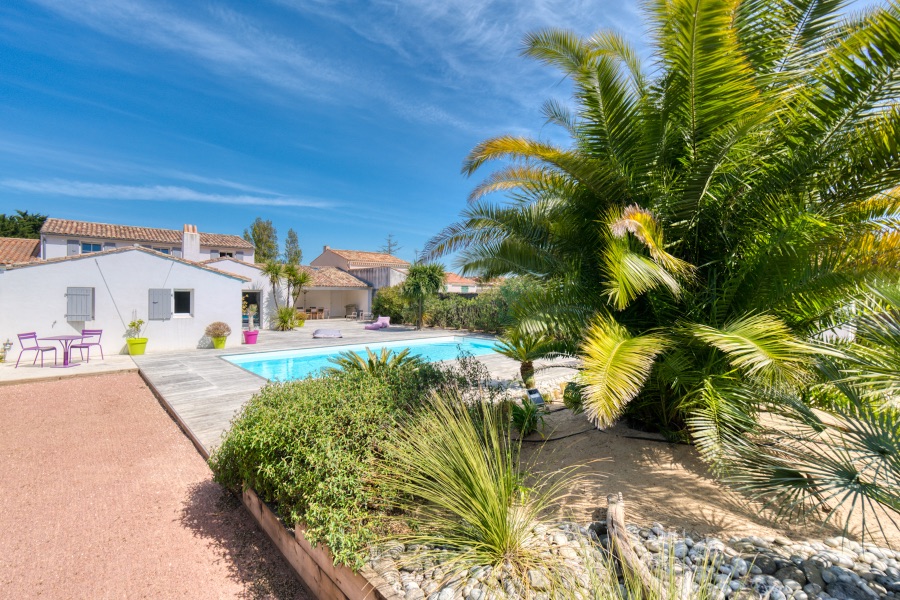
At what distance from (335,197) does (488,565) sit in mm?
46988

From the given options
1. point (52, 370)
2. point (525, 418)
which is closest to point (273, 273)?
point (52, 370)

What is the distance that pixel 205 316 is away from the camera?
16719 mm

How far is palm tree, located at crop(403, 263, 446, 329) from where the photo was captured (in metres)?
25.6

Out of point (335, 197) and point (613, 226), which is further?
point (335, 197)

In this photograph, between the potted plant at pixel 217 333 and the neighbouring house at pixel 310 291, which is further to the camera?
the neighbouring house at pixel 310 291

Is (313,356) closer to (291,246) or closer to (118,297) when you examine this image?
(118,297)

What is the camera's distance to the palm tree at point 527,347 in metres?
4.88

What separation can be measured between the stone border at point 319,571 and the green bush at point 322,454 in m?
0.11

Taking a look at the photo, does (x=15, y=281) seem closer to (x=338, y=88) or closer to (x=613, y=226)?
(x=338, y=88)

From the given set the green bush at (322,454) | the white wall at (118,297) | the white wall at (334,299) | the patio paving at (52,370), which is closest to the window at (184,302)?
the white wall at (118,297)

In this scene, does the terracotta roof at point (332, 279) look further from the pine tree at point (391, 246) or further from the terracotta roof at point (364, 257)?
the pine tree at point (391, 246)

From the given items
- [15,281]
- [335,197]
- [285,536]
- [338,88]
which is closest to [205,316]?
[15,281]

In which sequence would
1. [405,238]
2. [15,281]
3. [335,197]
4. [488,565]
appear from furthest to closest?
[405,238], [335,197], [15,281], [488,565]

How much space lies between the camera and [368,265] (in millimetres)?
37406
